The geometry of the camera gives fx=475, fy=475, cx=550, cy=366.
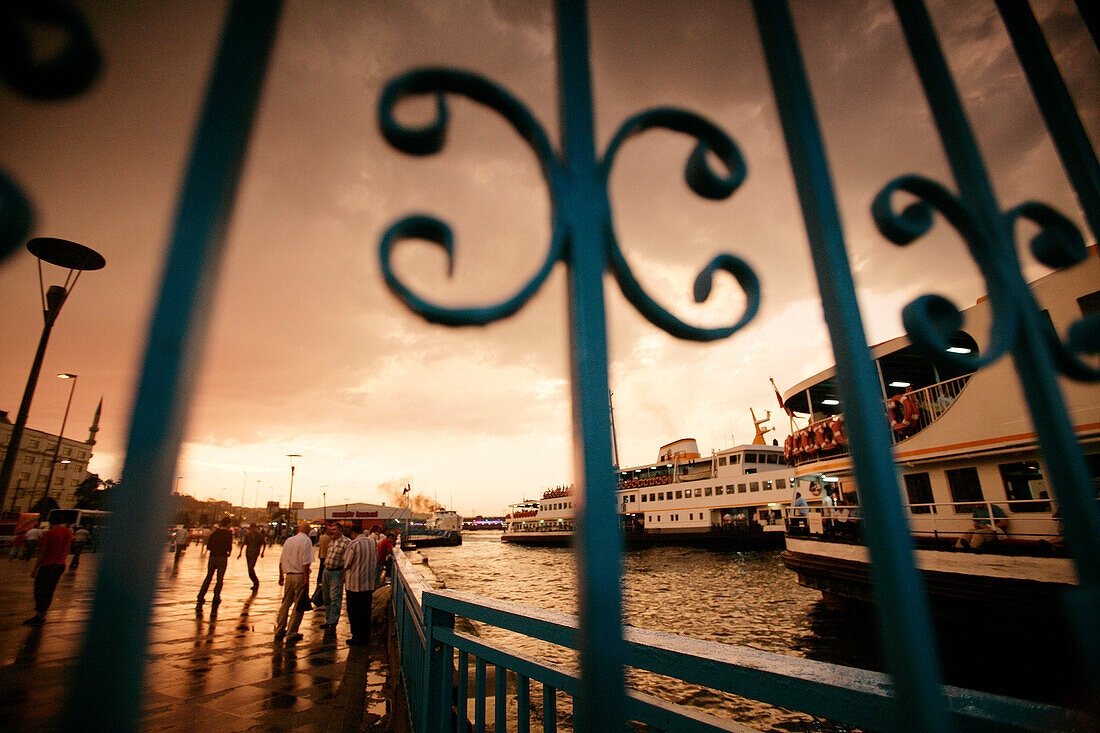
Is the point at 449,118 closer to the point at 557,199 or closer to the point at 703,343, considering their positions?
the point at 557,199

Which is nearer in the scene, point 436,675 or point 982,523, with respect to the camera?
point 436,675

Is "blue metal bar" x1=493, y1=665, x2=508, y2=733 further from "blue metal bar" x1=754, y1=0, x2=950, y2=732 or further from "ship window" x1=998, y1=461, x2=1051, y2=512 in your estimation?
"ship window" x1=998, y1=461, x2=1051, y2=512

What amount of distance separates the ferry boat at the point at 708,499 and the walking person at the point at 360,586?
22546mm

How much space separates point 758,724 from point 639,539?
2837 cm

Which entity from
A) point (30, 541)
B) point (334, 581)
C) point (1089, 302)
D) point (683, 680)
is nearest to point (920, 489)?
point (1089, 302)

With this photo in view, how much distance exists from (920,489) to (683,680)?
14084 mm

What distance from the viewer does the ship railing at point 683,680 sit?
85 cm

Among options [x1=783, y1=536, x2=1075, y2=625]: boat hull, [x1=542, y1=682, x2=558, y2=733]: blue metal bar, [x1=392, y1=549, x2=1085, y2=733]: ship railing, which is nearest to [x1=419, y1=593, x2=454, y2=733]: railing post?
[x1=392, y1=549, x2=1085, y2=733]: ship railing

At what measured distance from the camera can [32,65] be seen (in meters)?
0.56

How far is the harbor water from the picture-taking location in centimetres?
652

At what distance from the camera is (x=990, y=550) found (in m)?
7.84

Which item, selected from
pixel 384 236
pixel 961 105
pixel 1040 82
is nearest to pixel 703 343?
pixel 384 236

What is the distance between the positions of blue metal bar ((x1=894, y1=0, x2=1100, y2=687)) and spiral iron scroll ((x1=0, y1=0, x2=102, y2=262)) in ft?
5.27

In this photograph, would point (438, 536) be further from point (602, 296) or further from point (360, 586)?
point (602, 296)
